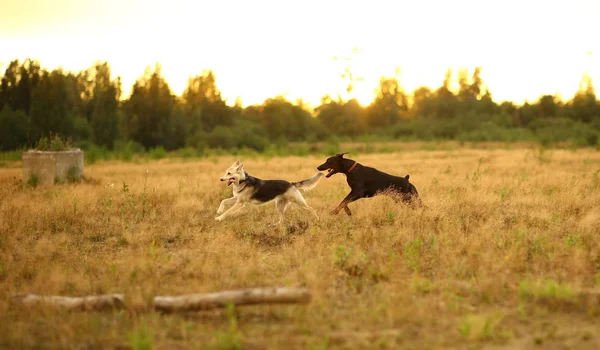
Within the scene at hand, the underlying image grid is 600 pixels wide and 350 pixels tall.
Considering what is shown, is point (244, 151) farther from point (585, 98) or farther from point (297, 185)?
point (585, 98)

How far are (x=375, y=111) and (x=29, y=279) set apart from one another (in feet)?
190

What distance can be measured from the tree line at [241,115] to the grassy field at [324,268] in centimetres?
1368

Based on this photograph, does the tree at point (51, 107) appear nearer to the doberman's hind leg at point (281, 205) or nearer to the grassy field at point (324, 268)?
the grassy field at point (324, 268)

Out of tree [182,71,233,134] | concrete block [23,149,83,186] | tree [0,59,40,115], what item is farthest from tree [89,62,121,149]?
concrete block [23,149,83,186]

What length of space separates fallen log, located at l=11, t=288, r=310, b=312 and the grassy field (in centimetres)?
12

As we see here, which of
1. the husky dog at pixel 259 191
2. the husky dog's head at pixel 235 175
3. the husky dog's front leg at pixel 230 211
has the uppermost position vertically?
the husky dog's head at pixel 235 175

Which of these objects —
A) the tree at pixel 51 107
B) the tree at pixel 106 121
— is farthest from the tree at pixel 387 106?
the tree at pixel 51 107

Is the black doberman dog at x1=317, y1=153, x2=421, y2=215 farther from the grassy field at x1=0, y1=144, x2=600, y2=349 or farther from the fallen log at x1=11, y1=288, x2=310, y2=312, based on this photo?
the fallen log at x1=11, y1=288, x2=310, y2=312

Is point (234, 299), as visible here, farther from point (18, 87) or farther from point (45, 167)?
point (18, 87)

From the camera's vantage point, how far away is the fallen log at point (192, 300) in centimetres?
564

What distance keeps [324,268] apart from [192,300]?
2.12m

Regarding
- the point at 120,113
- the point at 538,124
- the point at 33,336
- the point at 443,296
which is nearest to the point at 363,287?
the point at 443,296

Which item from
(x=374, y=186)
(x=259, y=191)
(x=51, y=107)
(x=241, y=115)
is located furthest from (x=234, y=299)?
(x=241, y=115)

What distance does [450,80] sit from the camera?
7275cm
